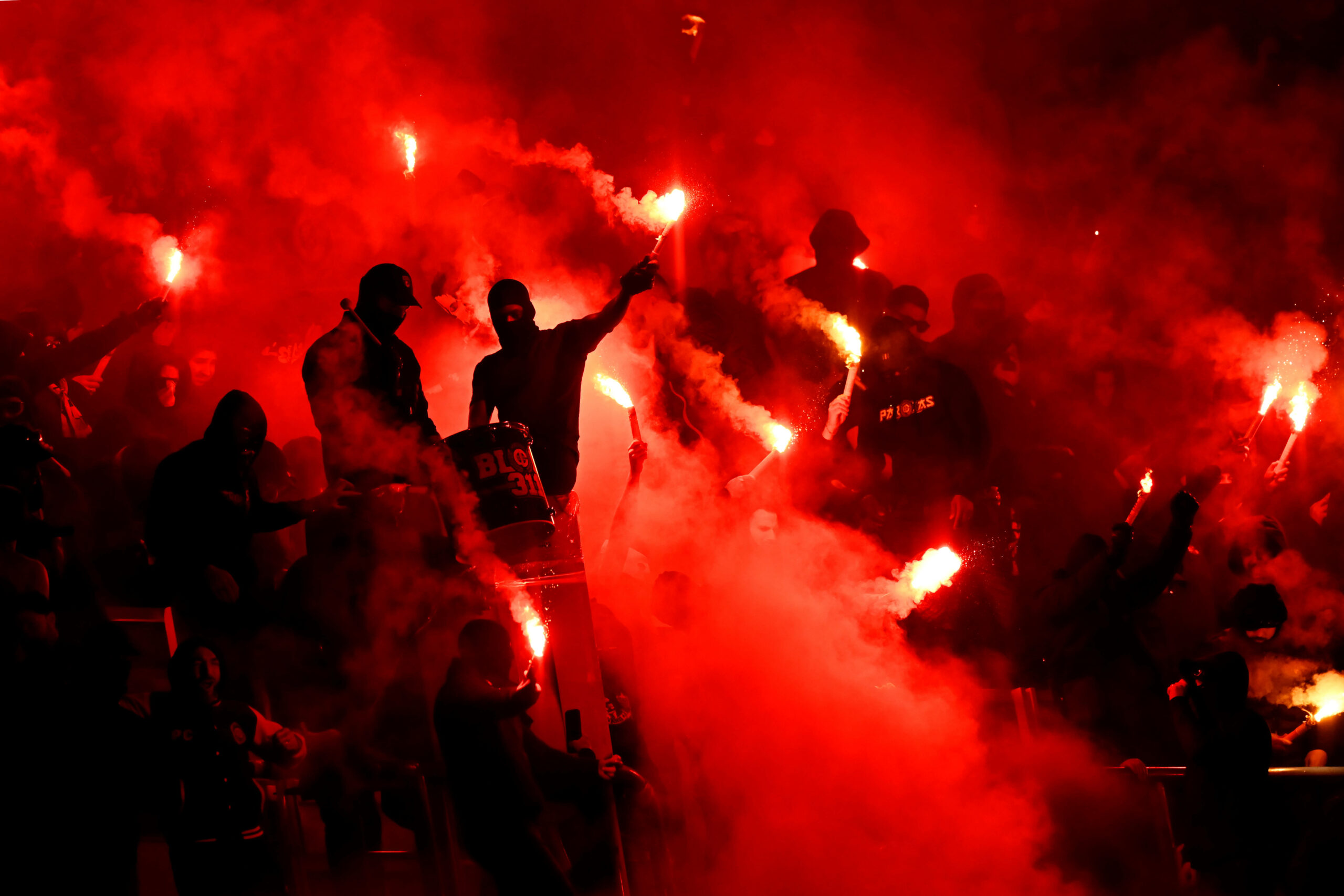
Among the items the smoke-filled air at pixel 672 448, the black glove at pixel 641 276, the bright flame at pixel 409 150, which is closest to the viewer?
the smoke-filled air at pixel 672 448

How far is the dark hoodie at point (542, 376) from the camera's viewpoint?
551cm

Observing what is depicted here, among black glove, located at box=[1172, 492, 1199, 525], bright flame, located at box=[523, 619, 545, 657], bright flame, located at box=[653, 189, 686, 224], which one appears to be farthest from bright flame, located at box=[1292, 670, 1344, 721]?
bright flame, located at box=[653, 189, 686, 224]

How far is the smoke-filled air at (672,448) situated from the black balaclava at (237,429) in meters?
0.01

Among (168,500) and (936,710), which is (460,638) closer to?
(168,500)

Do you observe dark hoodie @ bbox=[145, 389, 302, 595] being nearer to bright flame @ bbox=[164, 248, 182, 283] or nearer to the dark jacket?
the dark jacket

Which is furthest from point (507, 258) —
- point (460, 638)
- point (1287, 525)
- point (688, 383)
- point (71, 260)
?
point (1287, 525)

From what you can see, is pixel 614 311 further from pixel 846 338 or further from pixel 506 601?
pixel 846 338

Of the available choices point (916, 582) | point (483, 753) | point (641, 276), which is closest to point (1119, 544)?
point (916, 582)

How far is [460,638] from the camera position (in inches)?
182

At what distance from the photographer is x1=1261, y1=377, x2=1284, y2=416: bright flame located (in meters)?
7.30

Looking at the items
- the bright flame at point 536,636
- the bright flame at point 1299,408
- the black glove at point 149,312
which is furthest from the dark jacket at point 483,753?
the bright flame at point 1299,408

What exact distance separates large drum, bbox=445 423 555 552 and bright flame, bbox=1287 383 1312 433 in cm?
494

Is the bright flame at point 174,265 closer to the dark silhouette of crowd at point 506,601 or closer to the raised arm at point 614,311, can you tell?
the dark silhouette of crowd at point 506,601

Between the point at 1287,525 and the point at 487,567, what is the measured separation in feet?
17.0
